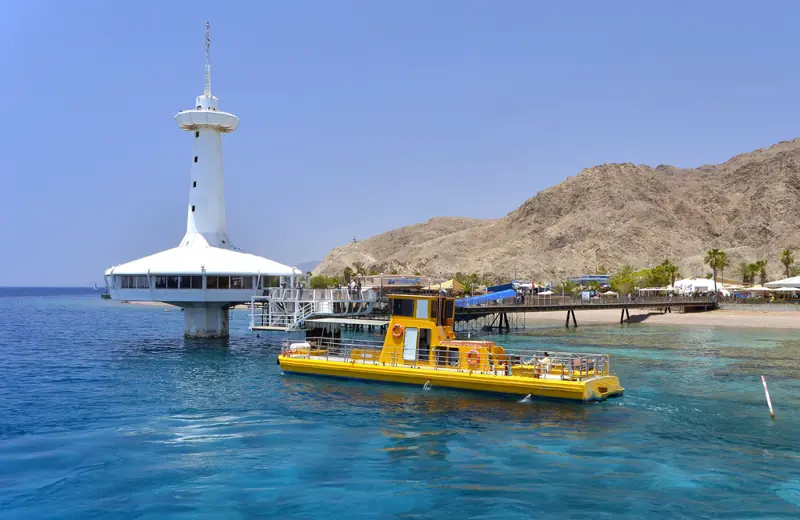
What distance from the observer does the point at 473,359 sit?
28000mm

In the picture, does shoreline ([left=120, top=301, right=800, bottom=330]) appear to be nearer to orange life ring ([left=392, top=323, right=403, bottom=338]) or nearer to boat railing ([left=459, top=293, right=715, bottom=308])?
boat railing ([left=459, top=293, right=715, bottom=308])

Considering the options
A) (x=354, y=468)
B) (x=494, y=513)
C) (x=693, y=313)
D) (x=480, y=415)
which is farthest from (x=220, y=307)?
(x=693, y=313)

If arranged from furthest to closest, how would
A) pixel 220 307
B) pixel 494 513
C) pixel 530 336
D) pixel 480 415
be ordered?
1. pixel 530 336
2. pixel 220 307
3. pixel 480 415
4. pixel 494 513

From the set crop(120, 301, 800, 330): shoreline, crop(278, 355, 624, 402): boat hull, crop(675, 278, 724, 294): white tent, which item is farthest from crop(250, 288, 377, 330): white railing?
crop(675, 278, 724, 294): white tent

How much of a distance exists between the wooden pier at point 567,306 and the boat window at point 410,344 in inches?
1232

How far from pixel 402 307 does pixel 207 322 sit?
87.4 feet

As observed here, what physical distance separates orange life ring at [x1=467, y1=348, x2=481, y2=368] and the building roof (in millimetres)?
22860

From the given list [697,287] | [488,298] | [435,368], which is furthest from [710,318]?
[435,368]

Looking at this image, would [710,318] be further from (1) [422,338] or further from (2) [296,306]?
(1) [422,338]

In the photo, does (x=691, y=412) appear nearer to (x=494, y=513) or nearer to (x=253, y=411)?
(x=494, y=513)

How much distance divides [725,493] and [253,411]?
1589cm

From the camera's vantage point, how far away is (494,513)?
1446 cm

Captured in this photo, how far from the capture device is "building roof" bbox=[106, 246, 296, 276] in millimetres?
46125

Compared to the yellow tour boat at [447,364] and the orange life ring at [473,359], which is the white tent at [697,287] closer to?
the yellow tour boat at [447,364]
